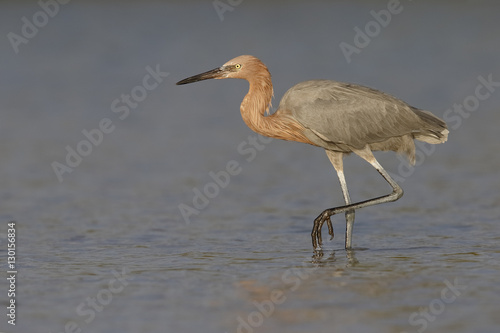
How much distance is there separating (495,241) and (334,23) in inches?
827

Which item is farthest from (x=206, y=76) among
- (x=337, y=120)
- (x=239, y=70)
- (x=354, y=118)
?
(x=354, y=118)

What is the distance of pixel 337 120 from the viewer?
9.32 metres

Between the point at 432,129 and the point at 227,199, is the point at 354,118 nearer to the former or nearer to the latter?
the point at 432,129

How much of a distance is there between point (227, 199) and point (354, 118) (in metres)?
3.06

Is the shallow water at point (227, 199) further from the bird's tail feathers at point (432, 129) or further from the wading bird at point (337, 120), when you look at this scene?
the bird's tail feathers at point (432, 129)

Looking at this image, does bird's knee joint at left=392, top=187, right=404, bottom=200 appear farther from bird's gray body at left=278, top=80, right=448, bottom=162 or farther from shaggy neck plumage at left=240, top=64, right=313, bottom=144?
shaggy neck plumage at left=240, top=64, right=313, bottom=144

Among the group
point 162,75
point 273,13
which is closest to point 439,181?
point 162,75

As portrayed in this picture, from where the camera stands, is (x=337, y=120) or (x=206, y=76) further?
(x=206, y=76)

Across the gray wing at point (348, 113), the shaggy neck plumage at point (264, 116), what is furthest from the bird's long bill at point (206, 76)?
the gray wing at point (348, 113)

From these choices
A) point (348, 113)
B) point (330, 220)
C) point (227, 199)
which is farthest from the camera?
point (227, 199)

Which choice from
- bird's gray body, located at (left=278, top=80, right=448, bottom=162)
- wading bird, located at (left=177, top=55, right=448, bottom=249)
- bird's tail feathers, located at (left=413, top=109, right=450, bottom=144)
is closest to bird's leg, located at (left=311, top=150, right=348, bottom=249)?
wading bird, located at (left=177, top=55, right=448, bottom=249)

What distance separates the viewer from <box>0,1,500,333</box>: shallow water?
6.97 meters

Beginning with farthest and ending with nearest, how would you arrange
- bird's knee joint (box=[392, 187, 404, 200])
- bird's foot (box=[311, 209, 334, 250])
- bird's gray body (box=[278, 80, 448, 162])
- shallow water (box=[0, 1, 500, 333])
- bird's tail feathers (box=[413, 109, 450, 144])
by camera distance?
bird's knee joint (box=[392, 187, 404, 200]) → bird's tail feathers (box=[413, 109, 450, 144]) → bird's gray body (box=[278, 80, 448, 162]) → bird's foot (box=[311, 209, 334, 250]) → shallow water (box=[0, 1, 500, 333])

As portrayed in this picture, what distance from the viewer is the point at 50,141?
1566 cm
